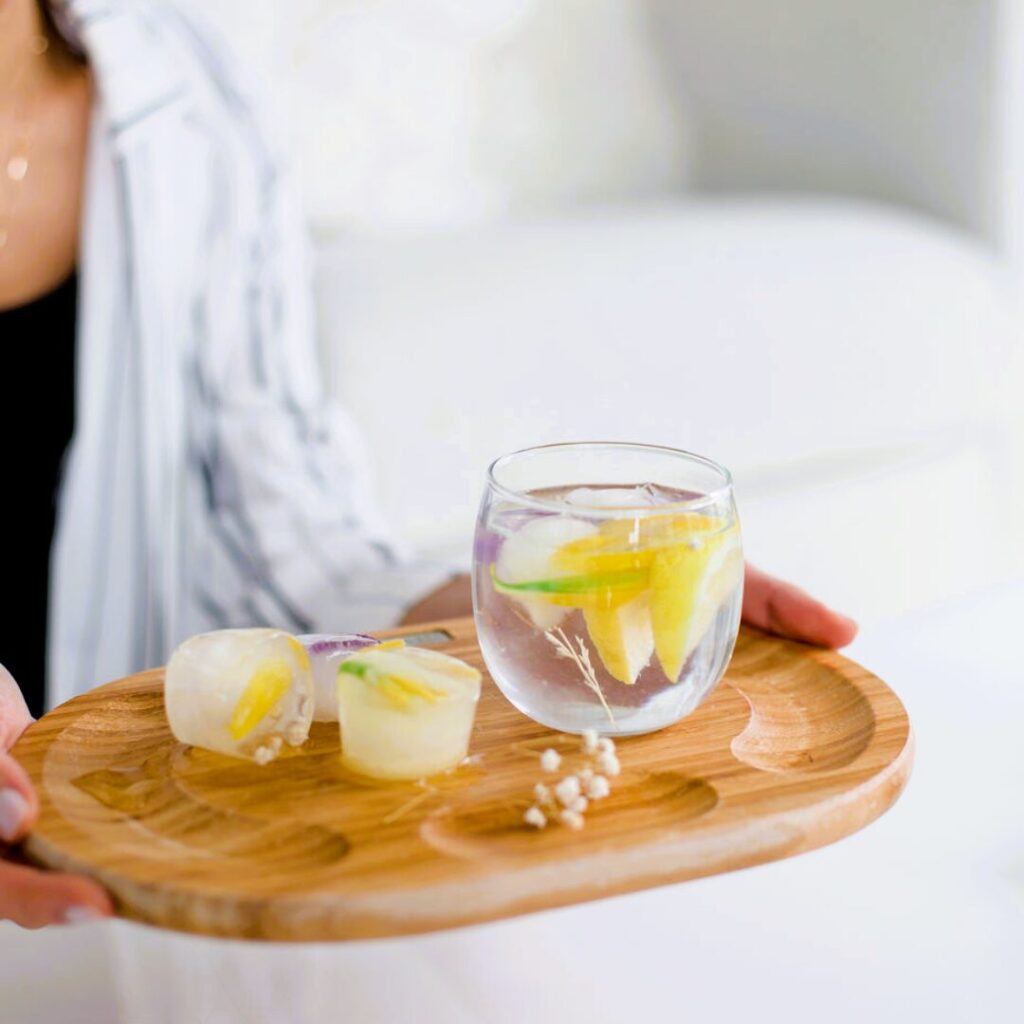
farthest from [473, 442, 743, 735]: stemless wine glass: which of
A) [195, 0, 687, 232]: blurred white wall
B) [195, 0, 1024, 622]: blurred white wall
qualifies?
[195, 0, 687, 232]: blurred white wall

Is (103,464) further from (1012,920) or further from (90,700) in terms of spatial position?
(1012,920)

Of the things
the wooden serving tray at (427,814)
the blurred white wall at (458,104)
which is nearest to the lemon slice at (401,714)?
the wooden serving tray at (427,814)

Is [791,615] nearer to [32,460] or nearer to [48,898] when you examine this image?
[48,898]

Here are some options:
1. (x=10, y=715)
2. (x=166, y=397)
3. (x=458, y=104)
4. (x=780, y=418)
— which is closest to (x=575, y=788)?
(x=10, y=715)

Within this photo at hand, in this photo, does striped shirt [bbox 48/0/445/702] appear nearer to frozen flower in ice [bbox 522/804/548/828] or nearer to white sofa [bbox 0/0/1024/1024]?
white sofa [bbox 0/0/1024/1024]

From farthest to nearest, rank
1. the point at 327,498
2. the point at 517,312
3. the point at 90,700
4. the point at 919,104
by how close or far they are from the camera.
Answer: the point at 919,104, the point at 517,312, the point at 327,498, the point at 90,700

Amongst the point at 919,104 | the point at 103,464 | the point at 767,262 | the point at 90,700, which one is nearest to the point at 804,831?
the point at 90,700

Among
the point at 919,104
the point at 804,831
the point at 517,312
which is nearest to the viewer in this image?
the point at 804,831
